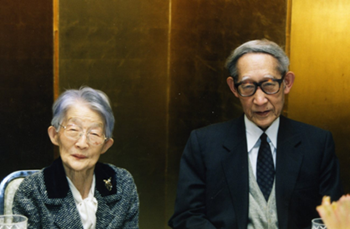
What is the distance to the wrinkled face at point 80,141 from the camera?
213 cm

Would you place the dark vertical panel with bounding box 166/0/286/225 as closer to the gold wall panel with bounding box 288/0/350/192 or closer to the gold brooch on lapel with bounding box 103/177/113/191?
the gold wall panel with bounding box 288/0/350/192

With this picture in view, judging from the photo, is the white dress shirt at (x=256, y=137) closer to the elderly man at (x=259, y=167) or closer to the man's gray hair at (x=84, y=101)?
the elderly man at (x=259, y=167)

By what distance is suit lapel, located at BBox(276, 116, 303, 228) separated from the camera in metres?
2.26

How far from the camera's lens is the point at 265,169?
7.61 feet

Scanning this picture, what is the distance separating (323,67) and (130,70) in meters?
1.37

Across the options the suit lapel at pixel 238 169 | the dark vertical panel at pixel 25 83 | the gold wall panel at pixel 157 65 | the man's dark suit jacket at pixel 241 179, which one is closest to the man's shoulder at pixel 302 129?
the man's dark suit jacket at pixel 241 179

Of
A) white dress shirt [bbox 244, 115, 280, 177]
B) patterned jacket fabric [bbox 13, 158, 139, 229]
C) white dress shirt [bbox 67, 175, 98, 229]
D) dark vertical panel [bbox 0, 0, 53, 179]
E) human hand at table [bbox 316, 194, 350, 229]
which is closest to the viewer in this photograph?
human hand at table [bbox 316, 194, 350, 229]

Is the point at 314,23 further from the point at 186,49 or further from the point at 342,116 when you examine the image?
the point at 186,49

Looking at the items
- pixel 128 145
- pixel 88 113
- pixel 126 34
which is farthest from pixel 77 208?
pixel 126 34

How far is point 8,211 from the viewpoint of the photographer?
2.10 metres

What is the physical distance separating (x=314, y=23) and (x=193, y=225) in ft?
5.47

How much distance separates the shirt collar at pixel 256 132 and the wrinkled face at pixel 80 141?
754 millimetres

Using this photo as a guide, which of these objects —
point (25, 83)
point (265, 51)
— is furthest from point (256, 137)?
point (25, 83)

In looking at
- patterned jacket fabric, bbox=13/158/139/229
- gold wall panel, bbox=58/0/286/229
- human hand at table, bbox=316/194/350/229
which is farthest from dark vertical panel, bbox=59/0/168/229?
human hand at table, bbox=316/194/350/229
